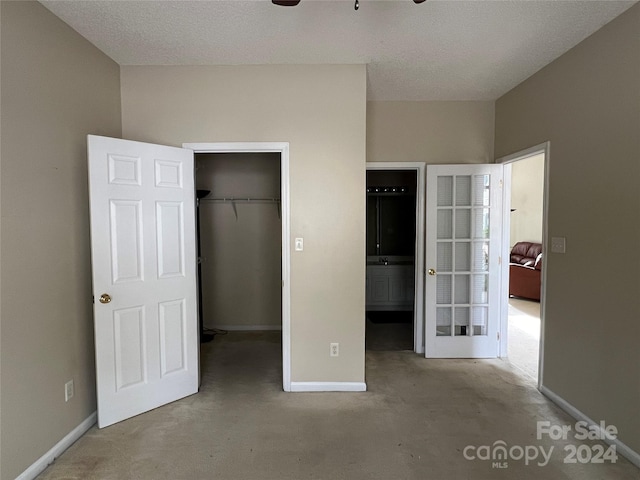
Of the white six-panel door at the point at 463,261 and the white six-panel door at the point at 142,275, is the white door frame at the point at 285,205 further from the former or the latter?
the white six-panel door at the point at 463,261

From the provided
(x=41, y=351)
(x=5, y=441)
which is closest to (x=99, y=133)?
(x=41, y=351)

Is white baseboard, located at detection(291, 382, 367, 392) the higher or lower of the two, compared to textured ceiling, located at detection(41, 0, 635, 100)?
lower

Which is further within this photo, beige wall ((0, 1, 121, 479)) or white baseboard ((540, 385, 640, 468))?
white baseboard ((540, 385, 640, 468))

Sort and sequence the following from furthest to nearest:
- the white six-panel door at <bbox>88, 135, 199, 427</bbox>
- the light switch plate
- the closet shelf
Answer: the closet shelf < the light switch plate < the white six-panel door at <bbox>88, 135, 199, 427</bbox>

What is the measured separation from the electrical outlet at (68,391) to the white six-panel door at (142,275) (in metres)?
0.16

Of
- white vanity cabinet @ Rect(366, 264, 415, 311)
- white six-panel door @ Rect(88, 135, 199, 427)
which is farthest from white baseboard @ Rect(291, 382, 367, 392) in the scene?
white vanity cabinet @ Rect(366, 264, 415, 311)

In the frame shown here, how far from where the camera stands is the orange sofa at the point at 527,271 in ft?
18.7

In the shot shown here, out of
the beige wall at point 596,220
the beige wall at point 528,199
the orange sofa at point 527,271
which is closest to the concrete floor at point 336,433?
the beige wall at point 596,220

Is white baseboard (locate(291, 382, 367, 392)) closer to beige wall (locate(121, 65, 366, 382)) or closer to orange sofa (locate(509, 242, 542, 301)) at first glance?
beige wall (locate(121, 65, 366, 382))

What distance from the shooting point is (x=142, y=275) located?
8.11 feet

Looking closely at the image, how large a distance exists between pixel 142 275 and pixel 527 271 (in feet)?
19.7

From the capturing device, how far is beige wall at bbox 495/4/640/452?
6.63ft

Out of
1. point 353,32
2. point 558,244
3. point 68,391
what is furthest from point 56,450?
point 558,244

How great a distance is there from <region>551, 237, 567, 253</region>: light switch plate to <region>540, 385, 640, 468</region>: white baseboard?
1169mm
